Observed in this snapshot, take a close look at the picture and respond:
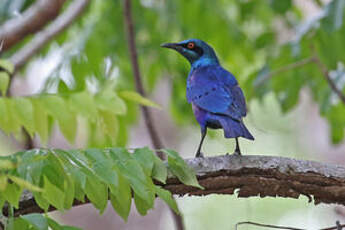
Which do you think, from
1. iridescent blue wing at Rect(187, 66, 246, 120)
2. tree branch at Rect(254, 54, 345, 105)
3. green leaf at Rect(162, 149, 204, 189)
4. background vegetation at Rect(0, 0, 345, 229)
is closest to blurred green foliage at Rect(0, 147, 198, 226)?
green leaf at Rect(162, 149, 204, 189)

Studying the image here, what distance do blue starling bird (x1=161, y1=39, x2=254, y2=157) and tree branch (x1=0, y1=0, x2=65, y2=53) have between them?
140cm

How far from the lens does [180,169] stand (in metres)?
3.50

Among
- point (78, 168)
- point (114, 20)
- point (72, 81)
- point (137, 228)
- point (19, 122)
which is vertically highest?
point (114, 20)

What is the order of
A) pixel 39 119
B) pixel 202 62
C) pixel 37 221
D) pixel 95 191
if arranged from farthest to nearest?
pixel 202 62 < pixel 39 119 < pixel 95 191 < pixel 37 221

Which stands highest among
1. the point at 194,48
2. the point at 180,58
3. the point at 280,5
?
the point at 280,5

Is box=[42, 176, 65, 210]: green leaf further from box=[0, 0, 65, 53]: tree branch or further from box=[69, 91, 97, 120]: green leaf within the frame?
box=[0, 0, 65, 53]: tree branch

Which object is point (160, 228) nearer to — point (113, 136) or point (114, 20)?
point (114, 20)

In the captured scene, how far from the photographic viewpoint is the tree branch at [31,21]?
5.90 metres

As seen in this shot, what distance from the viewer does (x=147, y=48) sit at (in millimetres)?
7090

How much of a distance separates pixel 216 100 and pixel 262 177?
776mm

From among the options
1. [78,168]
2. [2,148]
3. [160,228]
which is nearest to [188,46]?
[78,168]

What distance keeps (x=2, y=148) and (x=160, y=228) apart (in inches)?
156

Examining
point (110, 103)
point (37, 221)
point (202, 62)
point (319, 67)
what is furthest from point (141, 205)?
point (319, 67)

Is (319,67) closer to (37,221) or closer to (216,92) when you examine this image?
(216,92)
